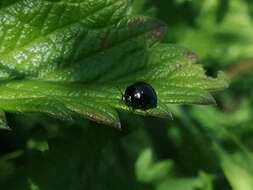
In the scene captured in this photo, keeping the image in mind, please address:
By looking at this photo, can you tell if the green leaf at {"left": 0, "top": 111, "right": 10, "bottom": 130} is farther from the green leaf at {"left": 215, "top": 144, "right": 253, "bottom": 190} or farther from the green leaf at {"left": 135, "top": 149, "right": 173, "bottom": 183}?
the green leaf at {"left": 215, "top": 144, "right": 253, "bottom": 190}

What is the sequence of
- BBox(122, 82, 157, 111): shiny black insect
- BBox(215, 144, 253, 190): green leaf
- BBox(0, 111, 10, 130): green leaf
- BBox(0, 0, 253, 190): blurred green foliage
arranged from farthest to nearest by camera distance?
BBox(215, 144, 253, 190): green leaf
BBox(0, 0, 253, 190): blurred green foliage
BBox(122, 82, 157, 111): shiny black insect
BBox(0, 111, 10, 130): green leaf

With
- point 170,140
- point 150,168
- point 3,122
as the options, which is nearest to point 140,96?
point 3,122

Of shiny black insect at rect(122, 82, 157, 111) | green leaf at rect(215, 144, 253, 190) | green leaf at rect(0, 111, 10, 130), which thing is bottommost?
green leaf at rect(215, 144, 253, 190)

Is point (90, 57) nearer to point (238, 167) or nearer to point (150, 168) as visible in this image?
point (150, 168)

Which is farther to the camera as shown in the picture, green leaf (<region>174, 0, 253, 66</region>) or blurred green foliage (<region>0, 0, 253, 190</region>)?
green leaf (<region>174, 0, 253, 66</region>)

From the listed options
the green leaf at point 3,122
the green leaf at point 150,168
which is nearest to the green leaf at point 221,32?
the green leaf at point 150,168

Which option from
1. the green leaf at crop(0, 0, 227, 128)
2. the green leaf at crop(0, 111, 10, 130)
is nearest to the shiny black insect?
the green leaf at crop(0, 0, 227, 128)

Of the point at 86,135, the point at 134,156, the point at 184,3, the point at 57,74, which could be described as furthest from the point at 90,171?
the point at 184,3
